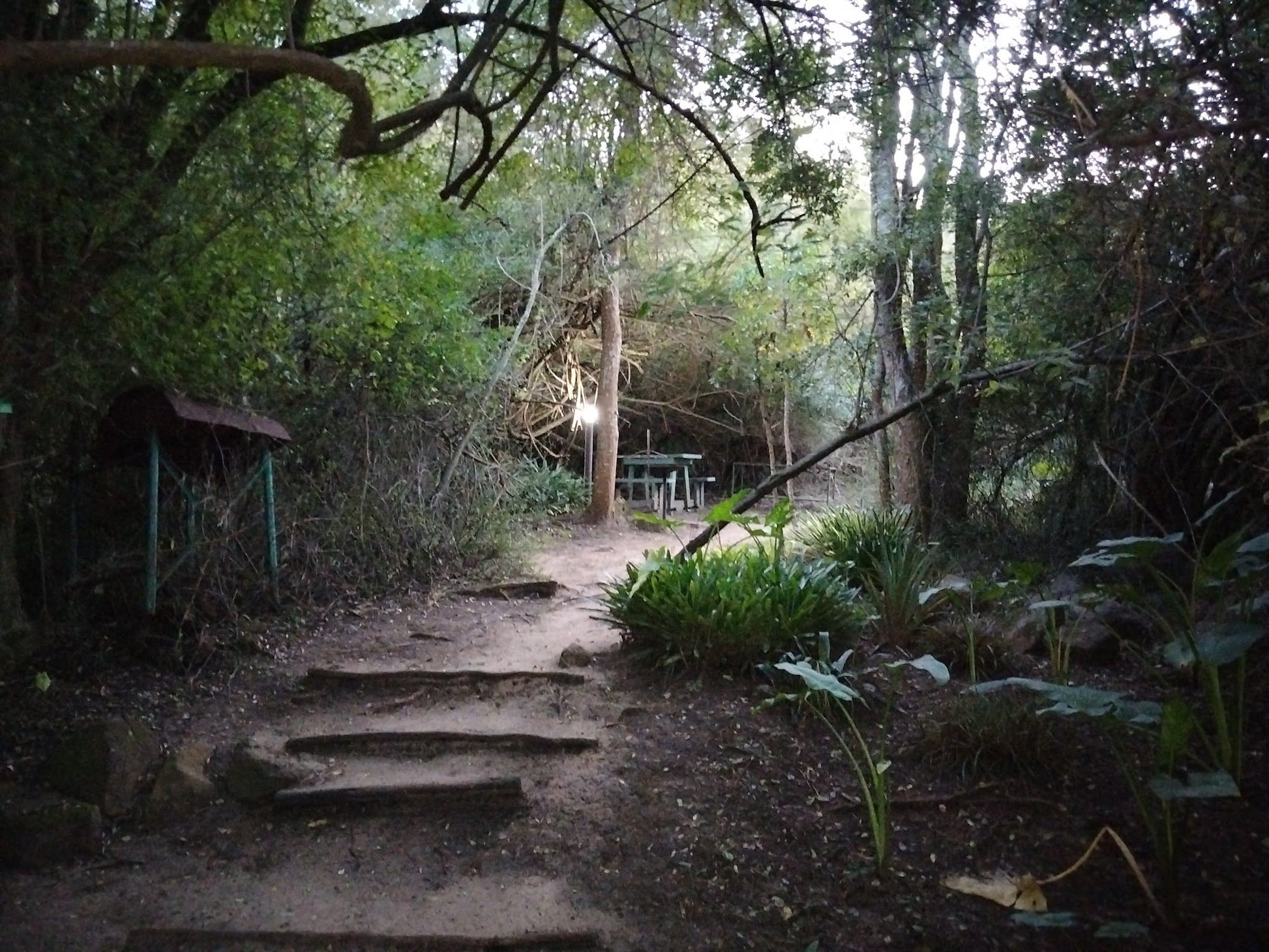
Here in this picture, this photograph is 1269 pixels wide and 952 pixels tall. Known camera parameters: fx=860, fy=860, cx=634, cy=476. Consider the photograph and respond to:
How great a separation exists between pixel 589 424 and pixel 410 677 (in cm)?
716

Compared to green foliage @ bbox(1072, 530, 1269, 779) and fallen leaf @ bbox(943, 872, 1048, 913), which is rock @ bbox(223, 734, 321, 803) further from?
green foliage @ bbox(1072, 530, 1269, 779)

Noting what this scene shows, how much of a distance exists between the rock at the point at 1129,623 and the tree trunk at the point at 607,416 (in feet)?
22.9

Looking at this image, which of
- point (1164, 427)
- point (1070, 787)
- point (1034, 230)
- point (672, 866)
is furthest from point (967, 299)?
point (672, 866)

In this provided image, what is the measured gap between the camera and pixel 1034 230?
18.0 ft

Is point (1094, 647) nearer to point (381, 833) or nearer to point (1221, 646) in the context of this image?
point (1221, 646)

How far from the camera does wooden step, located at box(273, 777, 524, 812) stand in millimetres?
4035

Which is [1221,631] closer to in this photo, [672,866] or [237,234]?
[672,866]

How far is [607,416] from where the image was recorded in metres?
11.6

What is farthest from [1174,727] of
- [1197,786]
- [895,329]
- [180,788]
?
[895,329]

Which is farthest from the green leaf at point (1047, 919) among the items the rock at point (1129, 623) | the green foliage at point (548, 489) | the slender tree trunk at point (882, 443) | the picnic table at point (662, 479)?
the picnic table at point (662, 479)

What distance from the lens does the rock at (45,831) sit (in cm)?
367

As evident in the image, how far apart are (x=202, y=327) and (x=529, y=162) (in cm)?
266

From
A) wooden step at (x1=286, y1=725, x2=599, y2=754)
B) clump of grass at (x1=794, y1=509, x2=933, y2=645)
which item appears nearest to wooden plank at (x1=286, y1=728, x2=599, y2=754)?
wooden step at (x1=286, y1=725, x2=599, y2=754)

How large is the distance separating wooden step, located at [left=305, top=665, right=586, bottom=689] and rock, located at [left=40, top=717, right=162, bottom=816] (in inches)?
46.3
